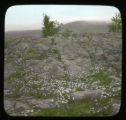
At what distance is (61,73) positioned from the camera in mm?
8602

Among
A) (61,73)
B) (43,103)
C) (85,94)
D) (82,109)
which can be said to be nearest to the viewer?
(82,109)

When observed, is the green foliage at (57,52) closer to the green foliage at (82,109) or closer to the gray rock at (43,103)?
the gray rock at (43,103)

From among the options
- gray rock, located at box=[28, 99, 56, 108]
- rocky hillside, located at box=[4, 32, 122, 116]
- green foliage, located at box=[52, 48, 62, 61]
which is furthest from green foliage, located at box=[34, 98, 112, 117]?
green foliage, located at box=[52, 48, 62, 61]

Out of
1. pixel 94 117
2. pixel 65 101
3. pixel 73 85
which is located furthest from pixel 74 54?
pixel 94 117

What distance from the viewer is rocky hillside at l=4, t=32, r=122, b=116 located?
23.4 ft

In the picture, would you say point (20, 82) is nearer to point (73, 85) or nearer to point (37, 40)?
point (73, 85)

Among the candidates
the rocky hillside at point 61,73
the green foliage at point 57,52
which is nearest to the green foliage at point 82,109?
the rocky hillside at point 61,73

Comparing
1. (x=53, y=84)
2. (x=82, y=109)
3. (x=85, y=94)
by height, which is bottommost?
(x=82, y=109)

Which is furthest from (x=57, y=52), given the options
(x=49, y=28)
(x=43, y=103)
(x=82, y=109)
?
(x=82, y=109)

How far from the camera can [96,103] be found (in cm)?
720

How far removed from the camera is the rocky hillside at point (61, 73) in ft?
23.4

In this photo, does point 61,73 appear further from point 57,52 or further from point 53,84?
point 57,52

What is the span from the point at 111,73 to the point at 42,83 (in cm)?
242
